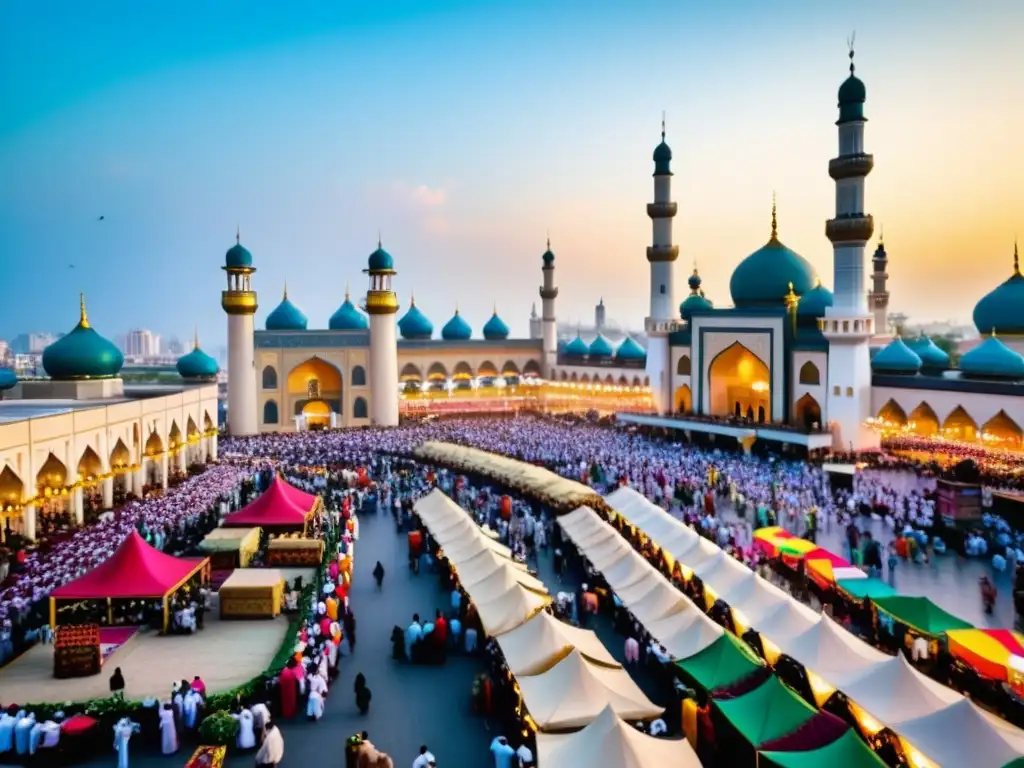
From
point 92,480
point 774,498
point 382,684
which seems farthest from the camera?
point 774,498

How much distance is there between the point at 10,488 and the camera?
52.4 feet

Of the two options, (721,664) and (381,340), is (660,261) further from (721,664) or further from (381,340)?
(721,664)

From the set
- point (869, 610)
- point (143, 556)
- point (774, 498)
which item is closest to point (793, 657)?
point (869, 610)

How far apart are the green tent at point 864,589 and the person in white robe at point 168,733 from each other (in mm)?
8668

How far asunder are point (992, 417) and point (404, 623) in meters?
19.6

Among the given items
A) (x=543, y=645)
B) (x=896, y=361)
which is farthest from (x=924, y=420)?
(x=543, y=645)

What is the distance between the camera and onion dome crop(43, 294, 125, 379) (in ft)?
79.5

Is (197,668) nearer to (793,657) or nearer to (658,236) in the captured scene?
(793,657)

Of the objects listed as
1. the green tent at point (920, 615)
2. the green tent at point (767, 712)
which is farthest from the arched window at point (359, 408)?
the green tent at point (767, 712)

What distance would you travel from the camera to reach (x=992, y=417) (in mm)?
24328

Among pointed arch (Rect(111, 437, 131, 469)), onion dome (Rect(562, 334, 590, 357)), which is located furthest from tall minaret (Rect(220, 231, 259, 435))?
onion dome (Rect(562, 334, 590, 357))

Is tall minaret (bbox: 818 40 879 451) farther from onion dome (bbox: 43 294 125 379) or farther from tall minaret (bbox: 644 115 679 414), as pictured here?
onion dome (bbox: 43 294 125 379)

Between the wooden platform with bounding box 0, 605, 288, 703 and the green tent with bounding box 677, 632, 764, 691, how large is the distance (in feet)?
17.3

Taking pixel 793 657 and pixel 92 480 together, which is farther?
pixel 92 480
